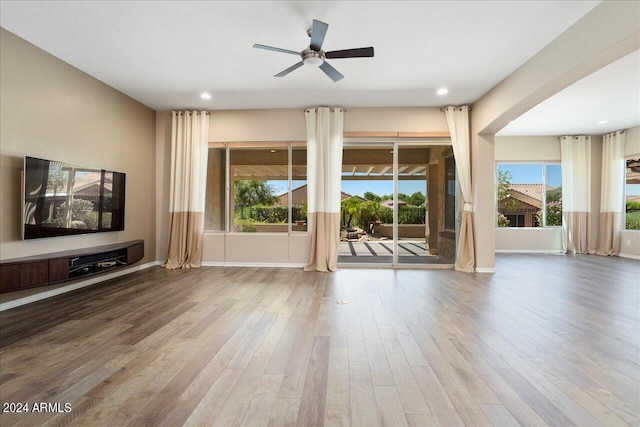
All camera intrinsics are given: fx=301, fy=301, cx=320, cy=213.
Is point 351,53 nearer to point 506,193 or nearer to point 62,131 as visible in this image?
point 62,131

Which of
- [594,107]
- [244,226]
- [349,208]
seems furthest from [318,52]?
[594,107]

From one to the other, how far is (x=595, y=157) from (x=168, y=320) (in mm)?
9616

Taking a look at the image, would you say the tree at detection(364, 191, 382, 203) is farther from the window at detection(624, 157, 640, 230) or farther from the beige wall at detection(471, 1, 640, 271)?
the window at detection(624, 157, 640, 230)

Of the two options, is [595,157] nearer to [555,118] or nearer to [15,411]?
[555,118]

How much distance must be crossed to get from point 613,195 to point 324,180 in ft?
22.7

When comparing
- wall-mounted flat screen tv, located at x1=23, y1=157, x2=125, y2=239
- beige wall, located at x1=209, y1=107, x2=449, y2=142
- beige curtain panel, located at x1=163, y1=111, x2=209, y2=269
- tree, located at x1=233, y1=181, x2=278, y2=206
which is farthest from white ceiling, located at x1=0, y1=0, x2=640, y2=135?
tree, located at x1=233, y1=181, x2=278, y2=206

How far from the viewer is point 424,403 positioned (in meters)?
1.63

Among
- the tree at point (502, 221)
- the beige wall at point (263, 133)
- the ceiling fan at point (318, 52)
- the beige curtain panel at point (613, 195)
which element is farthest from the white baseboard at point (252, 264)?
the beige curtain panel at point (613, 195)

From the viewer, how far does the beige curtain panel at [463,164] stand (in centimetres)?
526

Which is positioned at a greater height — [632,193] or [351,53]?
[351,53]

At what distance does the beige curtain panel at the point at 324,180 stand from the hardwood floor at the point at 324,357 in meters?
1.42

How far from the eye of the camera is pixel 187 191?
5.47m

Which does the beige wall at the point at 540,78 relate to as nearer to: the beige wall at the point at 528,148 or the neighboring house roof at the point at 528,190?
the beige wall at the point at 528,148

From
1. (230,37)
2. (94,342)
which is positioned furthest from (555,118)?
(94,342)
